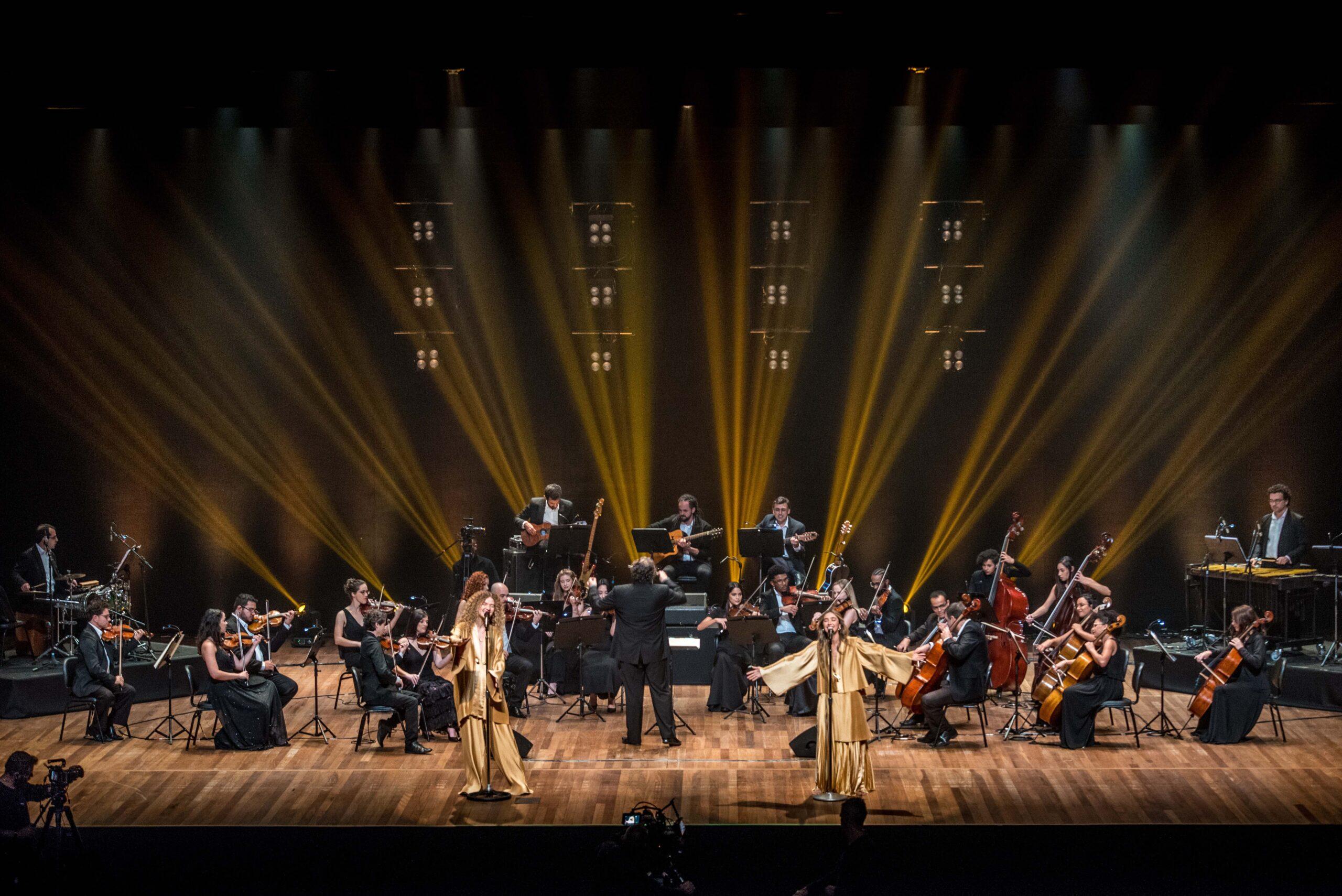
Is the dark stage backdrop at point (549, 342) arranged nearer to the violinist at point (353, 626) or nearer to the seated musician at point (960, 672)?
the seated musician at point (960, 672)

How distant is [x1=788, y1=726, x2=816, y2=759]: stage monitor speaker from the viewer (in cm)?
955

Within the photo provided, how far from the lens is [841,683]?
27.2 ft

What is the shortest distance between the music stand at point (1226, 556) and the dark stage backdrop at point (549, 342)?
191cm

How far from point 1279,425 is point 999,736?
5.74 meters

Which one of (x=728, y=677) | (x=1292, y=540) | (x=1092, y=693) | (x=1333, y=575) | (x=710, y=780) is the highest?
(x=1292, y=540)

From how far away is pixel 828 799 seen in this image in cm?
847

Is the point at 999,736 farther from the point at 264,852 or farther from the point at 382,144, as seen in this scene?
the point at 382,144

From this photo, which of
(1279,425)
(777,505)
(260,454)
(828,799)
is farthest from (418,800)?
(1279,425)

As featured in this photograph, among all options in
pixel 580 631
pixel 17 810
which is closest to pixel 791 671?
pixel 580 631

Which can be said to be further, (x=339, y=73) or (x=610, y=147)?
(x=610, y=147)

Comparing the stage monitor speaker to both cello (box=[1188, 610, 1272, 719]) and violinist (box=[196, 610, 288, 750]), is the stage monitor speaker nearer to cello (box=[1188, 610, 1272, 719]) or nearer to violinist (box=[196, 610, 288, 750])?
cello (box=[1188, 610, 1272, 719])

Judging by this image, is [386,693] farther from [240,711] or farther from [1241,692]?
[1241,692]

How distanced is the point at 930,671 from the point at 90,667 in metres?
6.28

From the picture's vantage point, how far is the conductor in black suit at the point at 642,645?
9.91 metres
